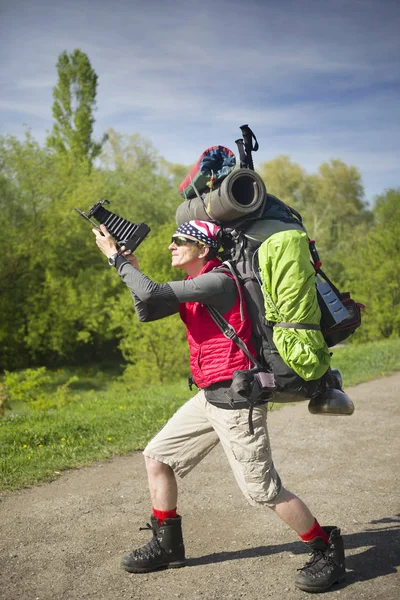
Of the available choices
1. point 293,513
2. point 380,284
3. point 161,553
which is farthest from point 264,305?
point 380,284

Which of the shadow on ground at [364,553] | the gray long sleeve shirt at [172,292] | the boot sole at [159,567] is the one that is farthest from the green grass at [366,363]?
the gray long sleeve shirt at [172,292]

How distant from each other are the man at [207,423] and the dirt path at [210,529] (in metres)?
0.14

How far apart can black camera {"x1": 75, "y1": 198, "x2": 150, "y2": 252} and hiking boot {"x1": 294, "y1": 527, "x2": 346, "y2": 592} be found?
1.93m

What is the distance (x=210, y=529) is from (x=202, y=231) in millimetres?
2107

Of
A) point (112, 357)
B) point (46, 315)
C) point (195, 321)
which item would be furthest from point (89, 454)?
point (112, 357)

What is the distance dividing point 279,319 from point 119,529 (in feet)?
6.58

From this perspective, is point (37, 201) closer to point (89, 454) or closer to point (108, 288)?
point (108, 288)

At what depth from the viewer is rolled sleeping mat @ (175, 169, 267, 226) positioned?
365 centimetres

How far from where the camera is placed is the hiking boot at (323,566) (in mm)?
3508

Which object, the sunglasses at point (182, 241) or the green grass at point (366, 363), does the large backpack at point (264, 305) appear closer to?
the sunglasses at point (182, 241)

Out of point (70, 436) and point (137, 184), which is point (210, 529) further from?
point (137, 184)

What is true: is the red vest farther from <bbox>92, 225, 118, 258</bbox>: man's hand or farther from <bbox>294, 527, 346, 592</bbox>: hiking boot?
<bbox>294, 527, 346, 592</bbox>: hiking boot

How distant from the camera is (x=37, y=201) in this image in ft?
101

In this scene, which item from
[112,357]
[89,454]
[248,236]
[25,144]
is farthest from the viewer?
[112,357]
